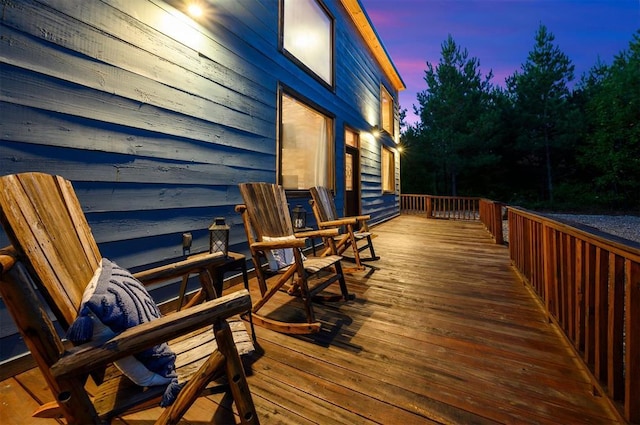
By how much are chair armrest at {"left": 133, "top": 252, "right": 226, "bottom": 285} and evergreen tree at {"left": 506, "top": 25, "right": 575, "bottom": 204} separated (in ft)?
66.8

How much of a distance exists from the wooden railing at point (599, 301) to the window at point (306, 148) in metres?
3.44

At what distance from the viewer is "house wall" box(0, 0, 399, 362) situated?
4.83ft

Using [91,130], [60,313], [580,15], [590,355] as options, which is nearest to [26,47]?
[91,130]

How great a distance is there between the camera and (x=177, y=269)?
4.05ft

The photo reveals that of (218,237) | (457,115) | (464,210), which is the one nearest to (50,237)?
(218,237)

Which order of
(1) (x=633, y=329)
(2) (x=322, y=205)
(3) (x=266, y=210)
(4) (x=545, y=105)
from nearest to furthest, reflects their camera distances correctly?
(1) (x=633, y=329)
(3) (x=266, y=210)
(2) (x=322, y=205)
(4) (x=545, y=105)

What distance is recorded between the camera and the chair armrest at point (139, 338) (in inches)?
25.6

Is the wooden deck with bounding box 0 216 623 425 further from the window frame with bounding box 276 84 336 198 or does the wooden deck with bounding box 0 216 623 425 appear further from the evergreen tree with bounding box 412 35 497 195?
the evergreen tree with bounding box 412 35 497 195

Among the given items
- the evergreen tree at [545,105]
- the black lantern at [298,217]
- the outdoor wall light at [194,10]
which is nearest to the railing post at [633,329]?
the black lantern at [298,217]

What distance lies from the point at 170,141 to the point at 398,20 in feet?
29.7

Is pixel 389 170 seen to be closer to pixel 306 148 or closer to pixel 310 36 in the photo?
pixel 306 148

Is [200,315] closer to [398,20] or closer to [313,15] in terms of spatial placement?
[313,15]

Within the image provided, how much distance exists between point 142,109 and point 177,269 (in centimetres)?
142

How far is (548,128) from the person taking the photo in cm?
1648
